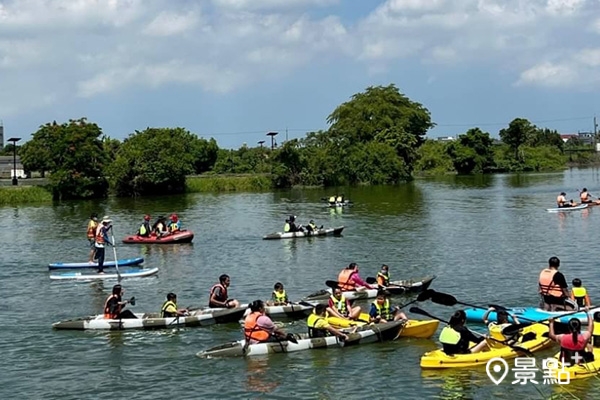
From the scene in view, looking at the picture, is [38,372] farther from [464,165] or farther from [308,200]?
[464,165]

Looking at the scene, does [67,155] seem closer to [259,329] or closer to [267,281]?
[267,281]

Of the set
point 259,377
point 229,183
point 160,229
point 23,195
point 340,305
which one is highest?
point 229,183

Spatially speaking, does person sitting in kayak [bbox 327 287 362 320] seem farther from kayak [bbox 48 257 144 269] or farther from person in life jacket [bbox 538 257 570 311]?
kayak [bbox 48 257 144 269]

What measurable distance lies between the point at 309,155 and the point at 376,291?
7545 centimetres

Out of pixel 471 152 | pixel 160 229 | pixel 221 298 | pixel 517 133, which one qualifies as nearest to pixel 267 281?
pixel 221 298

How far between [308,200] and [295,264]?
130 ft

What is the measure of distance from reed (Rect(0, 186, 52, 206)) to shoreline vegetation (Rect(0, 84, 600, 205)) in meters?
0.10

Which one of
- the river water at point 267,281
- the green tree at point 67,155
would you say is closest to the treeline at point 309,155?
the green tree at point 67,155

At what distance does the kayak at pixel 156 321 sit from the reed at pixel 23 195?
201 feet

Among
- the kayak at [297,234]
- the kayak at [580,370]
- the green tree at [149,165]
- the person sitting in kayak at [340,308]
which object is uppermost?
the green tree at [149,165]

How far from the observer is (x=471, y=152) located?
12900cm

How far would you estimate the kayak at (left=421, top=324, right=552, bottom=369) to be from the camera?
17.4 m

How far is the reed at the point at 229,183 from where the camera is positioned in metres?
94.8

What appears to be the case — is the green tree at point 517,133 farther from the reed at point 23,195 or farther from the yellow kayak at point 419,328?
the yellow kayak at point 419,328
